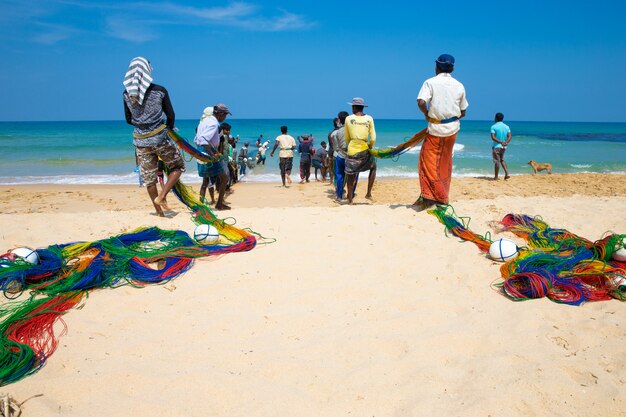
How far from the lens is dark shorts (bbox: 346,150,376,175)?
6.87 meters

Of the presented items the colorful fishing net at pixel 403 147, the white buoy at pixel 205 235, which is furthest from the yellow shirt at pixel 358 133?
the white buoy at pixel 205 235

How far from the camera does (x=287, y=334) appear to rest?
2822mm

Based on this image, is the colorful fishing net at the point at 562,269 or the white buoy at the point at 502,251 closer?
the colorful fishing net at the point at 562,269

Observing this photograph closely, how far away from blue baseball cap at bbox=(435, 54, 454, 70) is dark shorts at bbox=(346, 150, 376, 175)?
199 centimetres

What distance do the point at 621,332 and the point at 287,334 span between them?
2.29m

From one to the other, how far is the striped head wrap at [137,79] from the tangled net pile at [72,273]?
1.61 m

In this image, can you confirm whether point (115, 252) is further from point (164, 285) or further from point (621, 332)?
point (621, 332)

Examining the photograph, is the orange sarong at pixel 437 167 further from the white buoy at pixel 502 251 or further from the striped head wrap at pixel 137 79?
the striped head wrap at pixel 137 79

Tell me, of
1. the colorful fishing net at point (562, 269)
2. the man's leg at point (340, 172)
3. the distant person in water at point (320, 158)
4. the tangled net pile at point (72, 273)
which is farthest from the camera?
the distant person in water at point (320, 158)

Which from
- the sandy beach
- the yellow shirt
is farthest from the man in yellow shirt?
the sandy beach

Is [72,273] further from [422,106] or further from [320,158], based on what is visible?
[320,158]

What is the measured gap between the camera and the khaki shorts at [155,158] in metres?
5.12

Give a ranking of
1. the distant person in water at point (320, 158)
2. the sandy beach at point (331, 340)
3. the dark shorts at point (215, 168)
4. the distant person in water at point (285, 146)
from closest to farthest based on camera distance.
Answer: the sandy beach at point (331, 340)
the dark shorts at point (215, 168)
the distant person in water at point (285, 146)
the distant person in water at point (320, 158)

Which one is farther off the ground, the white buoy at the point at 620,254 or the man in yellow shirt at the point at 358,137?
the man in yellow shirt at the point at 358,137
